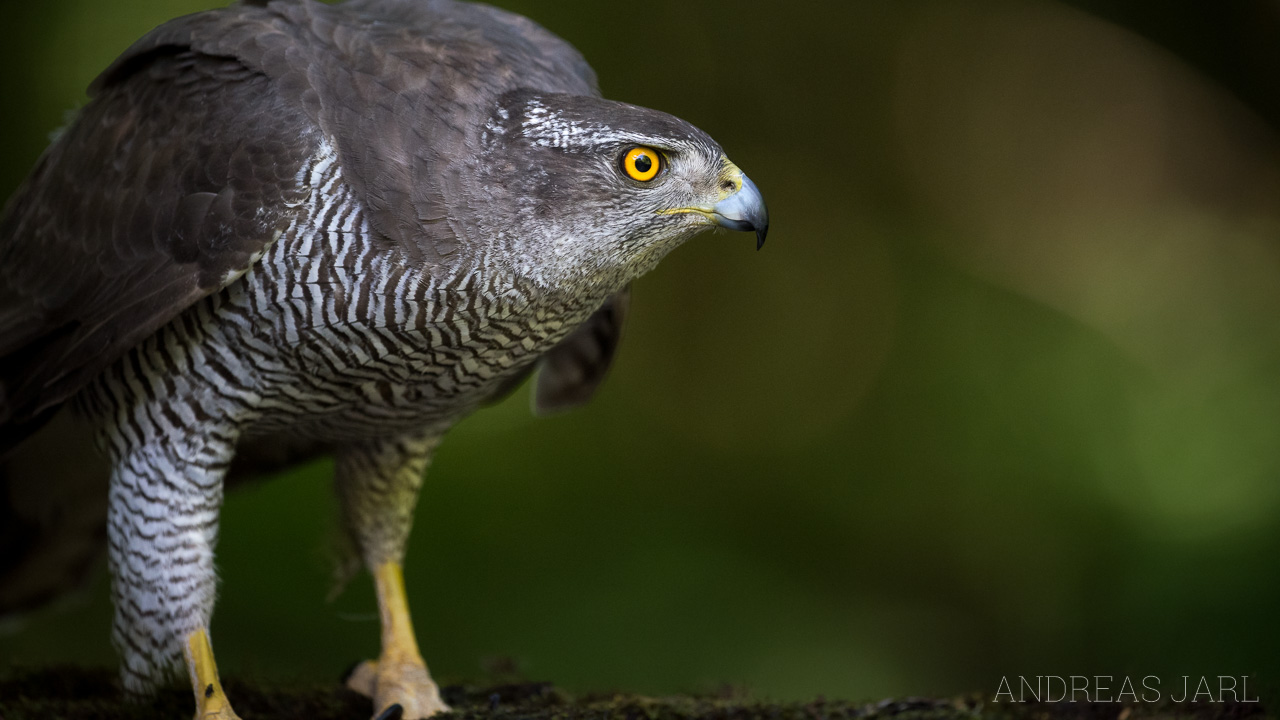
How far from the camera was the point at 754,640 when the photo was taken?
5.42 metres

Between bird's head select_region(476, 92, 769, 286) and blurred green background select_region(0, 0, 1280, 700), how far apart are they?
3149mm

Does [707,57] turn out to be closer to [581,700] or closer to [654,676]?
[654,676]

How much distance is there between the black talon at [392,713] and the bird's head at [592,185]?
1.27 m

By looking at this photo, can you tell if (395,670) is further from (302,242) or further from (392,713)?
(302,242)

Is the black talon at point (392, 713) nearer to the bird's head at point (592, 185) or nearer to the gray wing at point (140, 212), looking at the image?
the gray wing at point (140, 212)

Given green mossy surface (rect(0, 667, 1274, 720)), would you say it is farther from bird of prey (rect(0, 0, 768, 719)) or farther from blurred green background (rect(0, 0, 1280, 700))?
blurred green background (rect(0, 0, 1280, 700))

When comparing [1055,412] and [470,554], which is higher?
[1055,412]

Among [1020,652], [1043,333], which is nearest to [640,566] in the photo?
[1020,652]

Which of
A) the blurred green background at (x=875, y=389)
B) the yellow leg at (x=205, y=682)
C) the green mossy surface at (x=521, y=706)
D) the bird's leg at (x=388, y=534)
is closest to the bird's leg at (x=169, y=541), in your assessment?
the yellow leg at (x=205, y=682)

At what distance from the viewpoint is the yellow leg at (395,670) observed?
117 inches

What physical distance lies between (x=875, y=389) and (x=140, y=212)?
4.09 m

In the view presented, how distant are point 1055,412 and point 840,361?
3.85ft

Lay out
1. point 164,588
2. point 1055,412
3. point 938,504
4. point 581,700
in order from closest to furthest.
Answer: point 164,588, point 581,700, point 1055,412, point 938,504

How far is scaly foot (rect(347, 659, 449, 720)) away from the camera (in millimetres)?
2961
